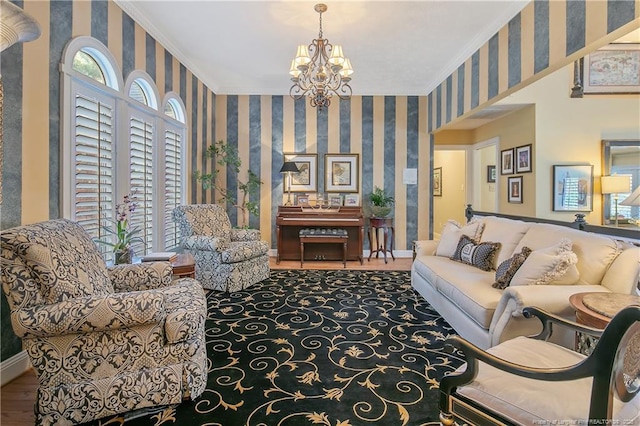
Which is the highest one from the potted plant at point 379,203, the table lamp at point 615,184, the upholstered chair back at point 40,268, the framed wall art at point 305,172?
the framed wall art at point 305,172

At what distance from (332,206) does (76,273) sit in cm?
437

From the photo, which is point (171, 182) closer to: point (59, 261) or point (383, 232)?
point (59, 261)

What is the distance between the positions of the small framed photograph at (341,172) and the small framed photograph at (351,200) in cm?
11

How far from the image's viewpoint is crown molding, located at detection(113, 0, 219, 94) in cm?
329

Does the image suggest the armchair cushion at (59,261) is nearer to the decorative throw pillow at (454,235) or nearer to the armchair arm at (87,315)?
the armchair arm at (87,315)

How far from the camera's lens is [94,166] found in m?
2.93

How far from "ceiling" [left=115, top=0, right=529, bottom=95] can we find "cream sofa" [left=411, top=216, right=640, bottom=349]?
2.19 m

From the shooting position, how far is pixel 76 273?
1.79 metres

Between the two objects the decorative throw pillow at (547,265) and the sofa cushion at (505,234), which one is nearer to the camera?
the decorative throw pillow at (547,265)

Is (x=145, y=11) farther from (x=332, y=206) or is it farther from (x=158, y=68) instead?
(x=332, y=206)

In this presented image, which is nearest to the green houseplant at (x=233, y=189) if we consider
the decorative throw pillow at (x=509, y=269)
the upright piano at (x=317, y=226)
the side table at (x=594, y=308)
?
the upright piano at (x=317, y=226)

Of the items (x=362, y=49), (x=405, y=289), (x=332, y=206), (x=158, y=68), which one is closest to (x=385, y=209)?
(x=332, y=206)

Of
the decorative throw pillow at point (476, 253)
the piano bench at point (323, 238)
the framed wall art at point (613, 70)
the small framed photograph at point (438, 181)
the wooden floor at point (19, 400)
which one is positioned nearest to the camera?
the wooden floor at point (19, 400)

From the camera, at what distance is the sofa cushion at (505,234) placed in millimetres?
2988
